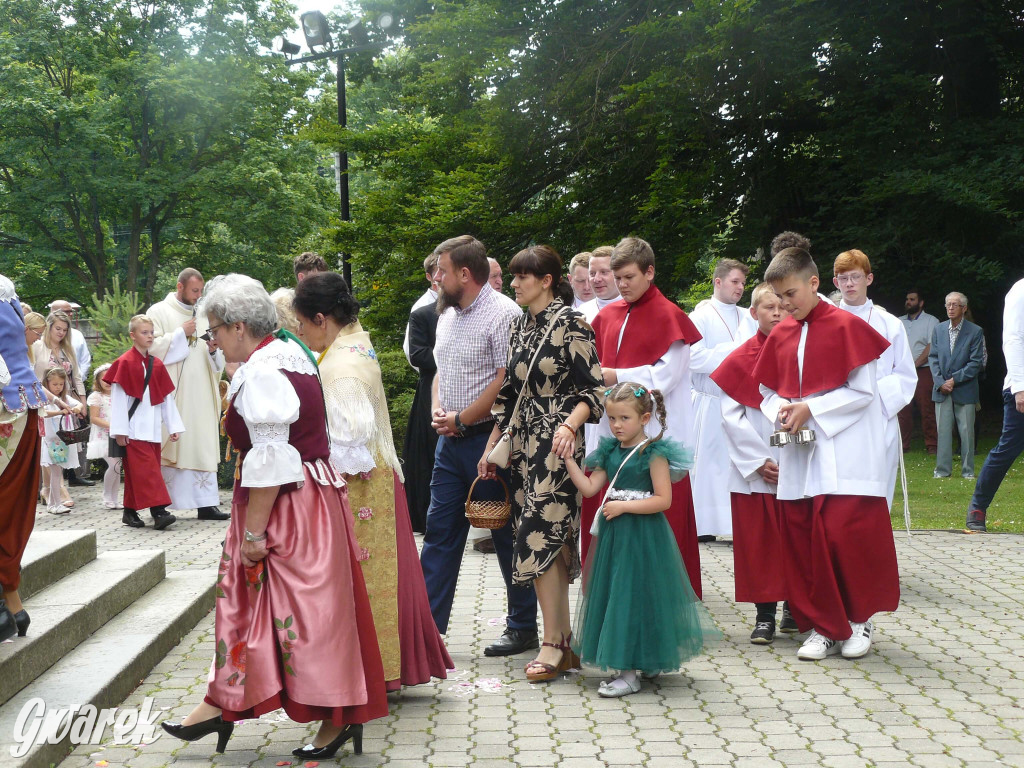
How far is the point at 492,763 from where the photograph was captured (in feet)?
14.9

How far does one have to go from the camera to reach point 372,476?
17.1 ft

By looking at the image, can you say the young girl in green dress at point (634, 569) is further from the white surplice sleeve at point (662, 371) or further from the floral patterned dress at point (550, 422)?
the white surplice sleeve at point (662, 371)

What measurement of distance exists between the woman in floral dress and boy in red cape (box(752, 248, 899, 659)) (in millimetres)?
1282

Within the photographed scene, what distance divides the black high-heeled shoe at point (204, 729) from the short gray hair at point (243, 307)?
1.56m

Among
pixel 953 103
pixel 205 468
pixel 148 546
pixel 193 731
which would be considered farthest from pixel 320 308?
pixel 953 103

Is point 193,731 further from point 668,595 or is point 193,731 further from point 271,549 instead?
point 668,595

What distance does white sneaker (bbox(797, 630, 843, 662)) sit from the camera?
6102 mm

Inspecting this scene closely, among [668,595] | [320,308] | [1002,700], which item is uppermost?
[320,308]

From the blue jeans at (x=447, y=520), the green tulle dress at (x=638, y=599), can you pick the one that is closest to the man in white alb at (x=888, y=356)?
the green tulle dress at (x=638, y=599)

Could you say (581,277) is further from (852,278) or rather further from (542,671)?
(542,671)

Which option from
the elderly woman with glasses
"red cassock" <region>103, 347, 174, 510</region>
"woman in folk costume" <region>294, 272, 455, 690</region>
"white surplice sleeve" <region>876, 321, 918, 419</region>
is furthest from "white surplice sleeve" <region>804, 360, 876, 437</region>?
"red cassock" <region>103, 347, 174, 510</region>

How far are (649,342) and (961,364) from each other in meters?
9.38

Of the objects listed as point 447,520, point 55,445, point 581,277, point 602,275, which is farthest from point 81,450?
point 447,520

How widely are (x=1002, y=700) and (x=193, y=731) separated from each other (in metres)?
3.54
